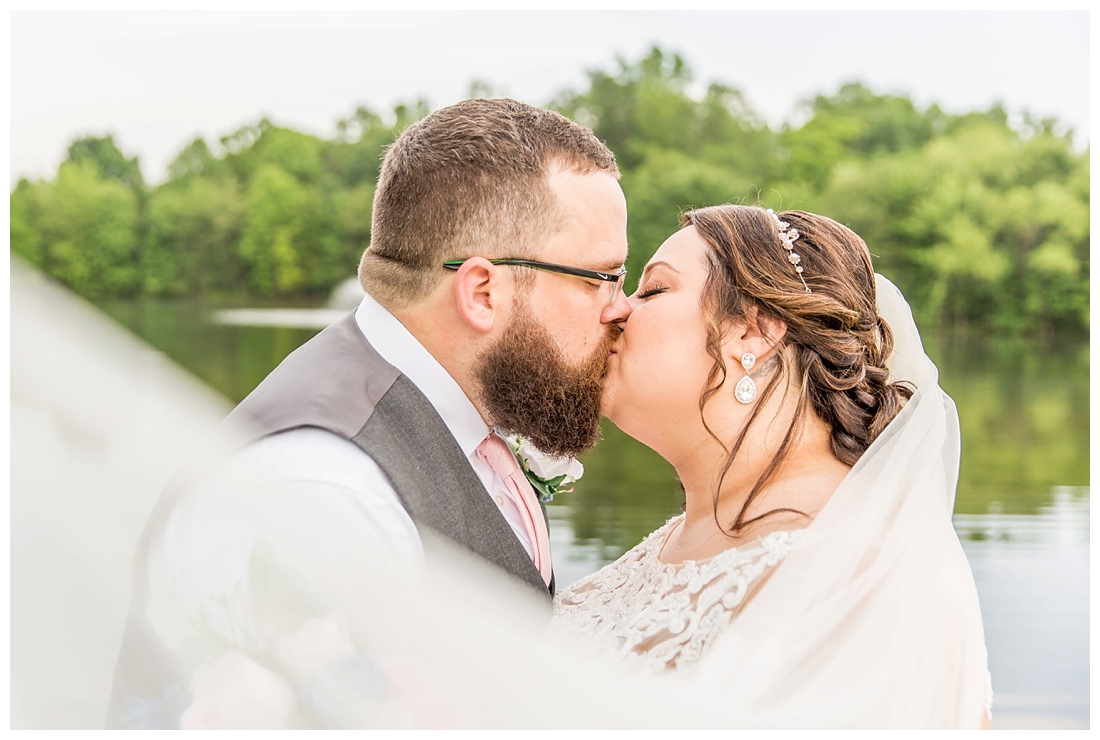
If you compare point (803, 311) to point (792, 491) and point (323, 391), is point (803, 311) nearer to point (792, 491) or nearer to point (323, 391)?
point (792, 491)

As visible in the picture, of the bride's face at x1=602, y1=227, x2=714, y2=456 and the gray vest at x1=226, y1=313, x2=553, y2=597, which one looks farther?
the bride's face at x1=602, y1=227, x2=714, y2=456

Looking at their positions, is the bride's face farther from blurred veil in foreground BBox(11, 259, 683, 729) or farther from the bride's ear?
blurred veil in foreground BBox(11, 259, 683, 729)

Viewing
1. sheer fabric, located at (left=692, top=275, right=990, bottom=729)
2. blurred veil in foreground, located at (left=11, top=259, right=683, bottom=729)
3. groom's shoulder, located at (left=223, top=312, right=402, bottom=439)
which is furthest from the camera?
sheer fabric, located at (left=692, top=275, right=990, bottom=729)

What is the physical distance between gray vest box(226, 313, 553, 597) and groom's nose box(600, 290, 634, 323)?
637 mm

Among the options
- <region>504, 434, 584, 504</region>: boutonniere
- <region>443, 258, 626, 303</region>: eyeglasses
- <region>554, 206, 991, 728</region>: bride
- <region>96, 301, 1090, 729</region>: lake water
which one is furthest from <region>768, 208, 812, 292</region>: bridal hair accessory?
<region>96, 301, 1090, 729</region>: lake water

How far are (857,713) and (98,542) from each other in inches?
63.9

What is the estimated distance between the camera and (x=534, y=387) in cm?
245

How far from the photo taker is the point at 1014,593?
10.0 metres

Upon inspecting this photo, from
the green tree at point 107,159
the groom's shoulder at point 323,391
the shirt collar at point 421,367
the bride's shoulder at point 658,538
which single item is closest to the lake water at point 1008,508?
the bride's shoulder at point 658,538

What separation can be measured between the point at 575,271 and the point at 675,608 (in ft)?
2.93

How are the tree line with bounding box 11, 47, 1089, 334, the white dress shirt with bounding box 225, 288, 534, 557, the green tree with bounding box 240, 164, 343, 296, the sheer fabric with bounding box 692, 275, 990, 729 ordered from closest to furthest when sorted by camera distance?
1. the white dress shirt with bounding box 225, 288, 534, 557
2. the sheer fabric with bounding box 692, 275, 990, 729
3. the tree line with bounding box 11, 47, 1089, 334
4. the green tree with bounding box 240, 164, 343, 296

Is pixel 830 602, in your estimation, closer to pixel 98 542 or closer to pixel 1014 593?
pixel 98 542

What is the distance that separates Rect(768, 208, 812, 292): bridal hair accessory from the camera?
2490mm

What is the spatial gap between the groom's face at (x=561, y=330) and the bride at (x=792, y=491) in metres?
0.14
